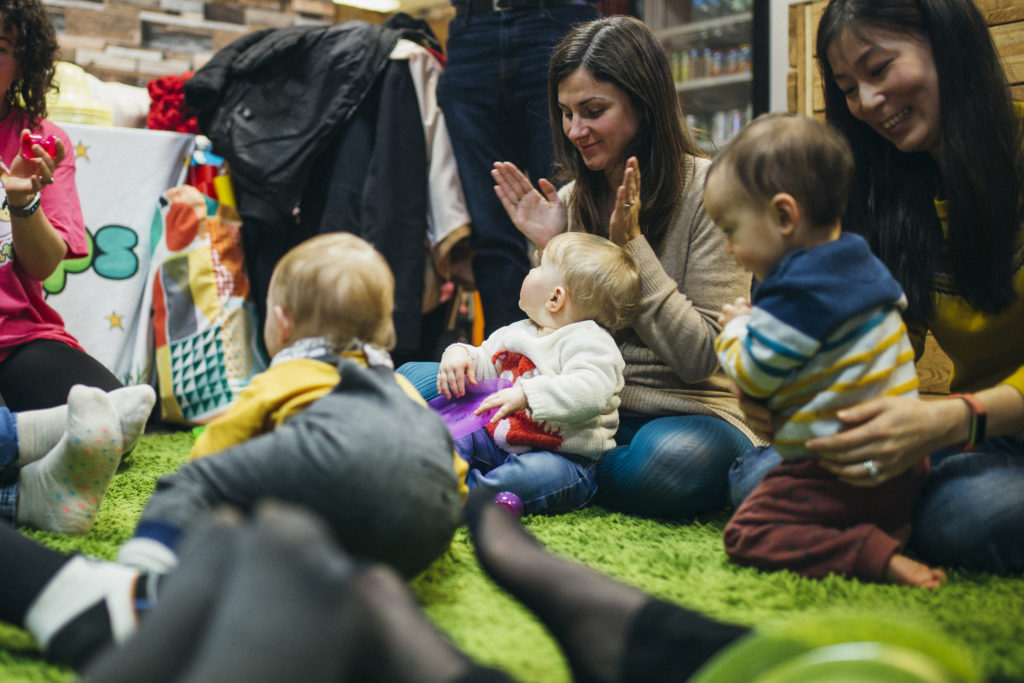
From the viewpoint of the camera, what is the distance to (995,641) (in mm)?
788

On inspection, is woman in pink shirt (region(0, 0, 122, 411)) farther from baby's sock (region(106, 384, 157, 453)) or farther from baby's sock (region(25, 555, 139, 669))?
baby's sock (region(25, 555, 139, 669))

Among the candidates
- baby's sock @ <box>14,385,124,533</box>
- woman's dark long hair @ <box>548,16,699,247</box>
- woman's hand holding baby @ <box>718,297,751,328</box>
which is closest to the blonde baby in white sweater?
woman's dark long hair @ <box>548,16,699,247</box>

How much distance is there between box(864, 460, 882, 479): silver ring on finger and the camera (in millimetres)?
922

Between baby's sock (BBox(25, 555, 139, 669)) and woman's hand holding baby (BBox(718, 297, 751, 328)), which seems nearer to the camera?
baby's sock (BBox(25, 555, 139, 669))

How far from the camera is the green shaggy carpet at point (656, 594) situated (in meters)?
0.75

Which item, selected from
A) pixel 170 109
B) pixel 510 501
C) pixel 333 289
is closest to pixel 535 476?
pixel 510 501

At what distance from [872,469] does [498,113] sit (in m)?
1.37

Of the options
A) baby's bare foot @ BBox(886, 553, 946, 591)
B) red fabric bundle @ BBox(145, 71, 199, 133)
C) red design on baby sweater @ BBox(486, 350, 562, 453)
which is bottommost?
baby's bare foot @ BBox(886, 553, 946, 591)

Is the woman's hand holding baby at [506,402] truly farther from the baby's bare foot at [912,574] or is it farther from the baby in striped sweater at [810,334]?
the baby's bare foot at [912,574]

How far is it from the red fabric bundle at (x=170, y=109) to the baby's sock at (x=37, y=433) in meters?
1.31

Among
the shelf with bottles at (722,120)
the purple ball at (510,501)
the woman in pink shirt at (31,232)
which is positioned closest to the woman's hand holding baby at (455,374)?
the purple ball at (510,501)

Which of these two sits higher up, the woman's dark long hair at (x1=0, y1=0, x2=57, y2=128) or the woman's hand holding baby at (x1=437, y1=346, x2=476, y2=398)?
the woman's dark long hair at (x1=0, y1=0, x2=57, y2=128)

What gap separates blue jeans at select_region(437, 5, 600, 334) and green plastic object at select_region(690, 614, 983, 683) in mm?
1529

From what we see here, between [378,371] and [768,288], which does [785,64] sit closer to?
[768,288]
